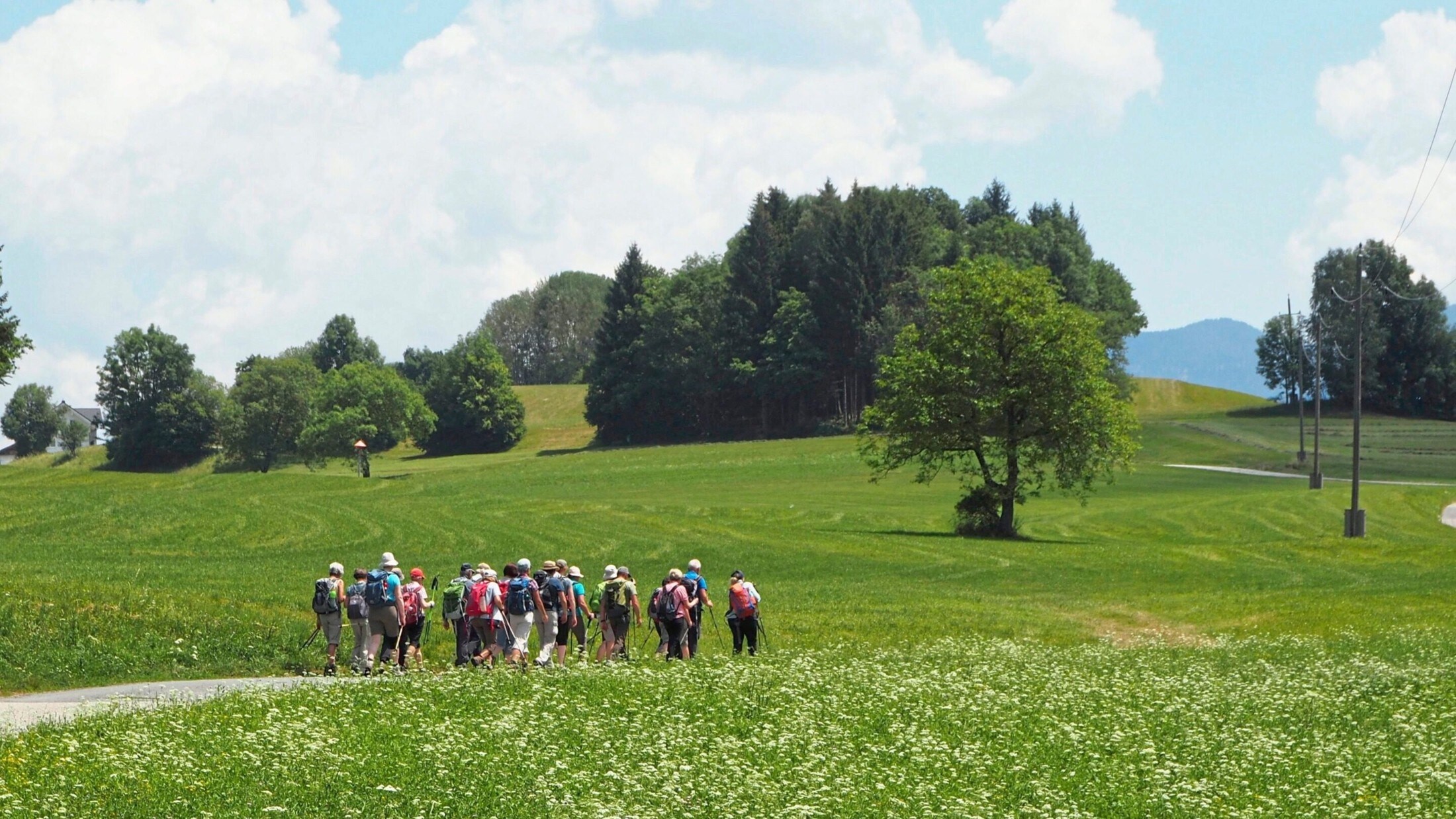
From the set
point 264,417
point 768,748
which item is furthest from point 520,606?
point 264,417

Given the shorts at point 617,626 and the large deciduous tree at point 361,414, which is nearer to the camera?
the shorts at point 617,626

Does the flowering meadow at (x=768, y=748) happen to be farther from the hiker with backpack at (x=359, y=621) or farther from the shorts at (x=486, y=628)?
the hiker with backpack at (x=359, y=621)

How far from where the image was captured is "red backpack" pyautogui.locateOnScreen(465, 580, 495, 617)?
25906mm

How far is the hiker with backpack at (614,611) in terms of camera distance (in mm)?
27297

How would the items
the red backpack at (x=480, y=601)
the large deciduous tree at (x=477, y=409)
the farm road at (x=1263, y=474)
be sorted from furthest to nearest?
the large deciduous tree at (x=477, y=409)
the farm road at (x=1263, y=474)
the red backpack at (x=480, y=601)

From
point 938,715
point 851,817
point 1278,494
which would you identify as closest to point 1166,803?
point 851,817

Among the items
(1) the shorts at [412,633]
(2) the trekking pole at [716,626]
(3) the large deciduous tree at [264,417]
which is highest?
(3) the large deciduous tree at [264,417]

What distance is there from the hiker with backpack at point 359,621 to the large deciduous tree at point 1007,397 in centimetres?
3685

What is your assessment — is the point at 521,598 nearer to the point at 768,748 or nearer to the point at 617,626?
the point at 617,626

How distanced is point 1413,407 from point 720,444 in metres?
71.8

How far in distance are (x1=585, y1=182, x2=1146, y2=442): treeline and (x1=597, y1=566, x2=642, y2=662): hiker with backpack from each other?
88.3m

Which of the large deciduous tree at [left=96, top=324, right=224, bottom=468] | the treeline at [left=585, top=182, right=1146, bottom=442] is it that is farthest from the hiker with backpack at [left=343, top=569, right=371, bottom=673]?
the large deciduous tree at [left=96, top=324, right=224, bottom=468]

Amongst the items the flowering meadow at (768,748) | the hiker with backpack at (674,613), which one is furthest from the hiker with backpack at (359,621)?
the hiker with backpack at (674,613)

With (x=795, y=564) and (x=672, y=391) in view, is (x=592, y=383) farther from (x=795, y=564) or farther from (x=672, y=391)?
(x=795, y=564)
